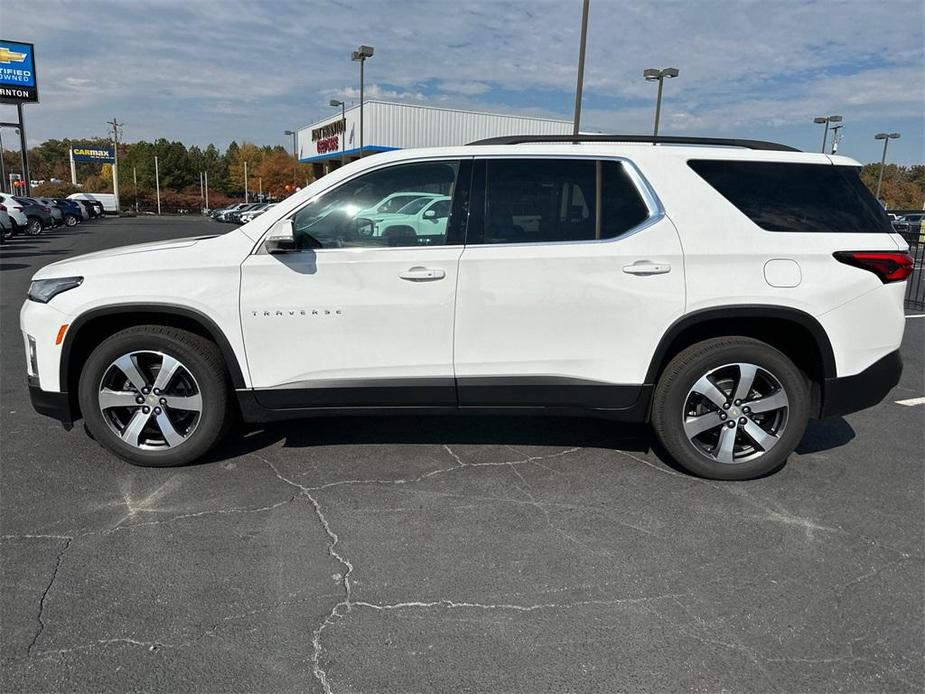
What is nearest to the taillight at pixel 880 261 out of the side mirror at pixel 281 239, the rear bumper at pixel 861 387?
the rear bumper at pixel 861 387

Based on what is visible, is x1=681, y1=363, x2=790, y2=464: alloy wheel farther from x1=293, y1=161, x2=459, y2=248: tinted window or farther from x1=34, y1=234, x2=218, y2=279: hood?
x1=34, y1=234, x2=218, y2=279: hood

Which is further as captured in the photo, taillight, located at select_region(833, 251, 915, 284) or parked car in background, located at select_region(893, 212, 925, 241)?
parked car in background, located at select_region(893, 212, 925, 241)

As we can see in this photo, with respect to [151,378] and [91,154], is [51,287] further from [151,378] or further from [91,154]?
[91,154]

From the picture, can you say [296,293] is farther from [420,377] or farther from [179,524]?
[179,524]

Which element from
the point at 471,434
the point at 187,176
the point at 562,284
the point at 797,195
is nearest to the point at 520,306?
the point at 562,284

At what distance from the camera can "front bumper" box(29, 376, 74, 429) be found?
3.76m

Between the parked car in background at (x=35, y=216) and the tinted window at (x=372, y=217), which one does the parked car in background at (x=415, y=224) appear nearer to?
the tinted window at (x=372, y=217)

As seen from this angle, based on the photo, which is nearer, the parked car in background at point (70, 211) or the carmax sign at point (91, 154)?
the parked car in background at point (70, 211)

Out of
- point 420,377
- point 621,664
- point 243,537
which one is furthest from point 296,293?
point 621,664

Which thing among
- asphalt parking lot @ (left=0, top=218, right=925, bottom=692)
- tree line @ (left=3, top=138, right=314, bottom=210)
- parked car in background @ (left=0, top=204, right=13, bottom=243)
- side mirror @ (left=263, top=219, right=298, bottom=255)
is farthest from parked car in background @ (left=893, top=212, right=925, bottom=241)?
tree line @ (left=3, top=138, right=314, bottom=210)

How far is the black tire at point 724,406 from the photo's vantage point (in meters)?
3.72

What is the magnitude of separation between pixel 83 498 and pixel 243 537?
105cm

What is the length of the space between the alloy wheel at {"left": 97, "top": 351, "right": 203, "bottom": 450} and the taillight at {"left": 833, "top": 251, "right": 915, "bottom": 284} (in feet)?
12.0

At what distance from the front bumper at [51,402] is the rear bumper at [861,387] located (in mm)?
4282
